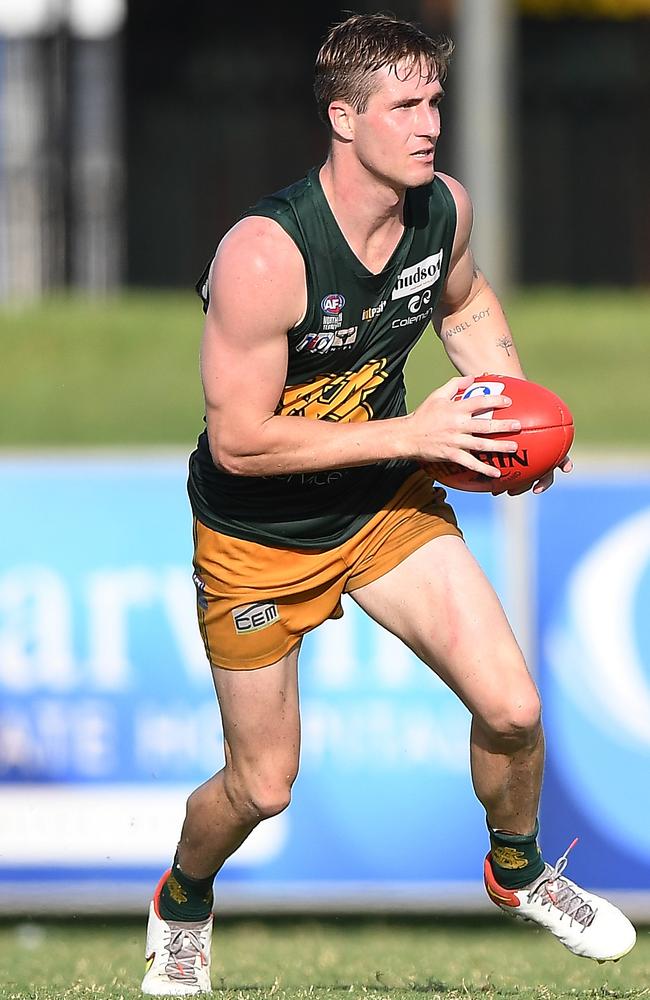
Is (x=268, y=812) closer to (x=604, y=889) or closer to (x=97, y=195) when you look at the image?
(x=604, y=889)

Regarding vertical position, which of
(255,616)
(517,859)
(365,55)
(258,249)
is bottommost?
(517,859)

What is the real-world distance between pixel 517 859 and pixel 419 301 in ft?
5.16

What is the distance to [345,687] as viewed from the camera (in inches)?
276

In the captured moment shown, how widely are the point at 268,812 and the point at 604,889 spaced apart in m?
2.52

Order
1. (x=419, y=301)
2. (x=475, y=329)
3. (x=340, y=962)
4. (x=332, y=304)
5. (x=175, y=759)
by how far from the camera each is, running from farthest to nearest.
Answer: (x=175, y=759), (x=340, y=962), (x=475, y=329), (x=419, y=301), (x=332, y=304)

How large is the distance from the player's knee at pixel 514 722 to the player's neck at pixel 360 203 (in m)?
1.21

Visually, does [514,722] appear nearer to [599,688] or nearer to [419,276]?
[419,276]

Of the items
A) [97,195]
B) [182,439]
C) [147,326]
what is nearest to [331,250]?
[182,439]

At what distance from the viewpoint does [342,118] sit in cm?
460

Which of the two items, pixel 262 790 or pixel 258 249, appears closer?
pixel 258 249

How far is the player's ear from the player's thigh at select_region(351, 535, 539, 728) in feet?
3.76

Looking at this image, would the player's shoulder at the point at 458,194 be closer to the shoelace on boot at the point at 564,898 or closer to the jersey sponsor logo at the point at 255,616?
the jersey sponsor logo at the point at 255,616

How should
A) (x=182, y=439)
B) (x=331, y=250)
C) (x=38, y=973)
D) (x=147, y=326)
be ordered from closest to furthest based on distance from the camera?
(x=331, y=250) < (x=38, y=973) < (x=182, y=439) < (x=147, y=326)

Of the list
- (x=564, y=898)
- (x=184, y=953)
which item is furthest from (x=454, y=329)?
(x=184, y=953)
